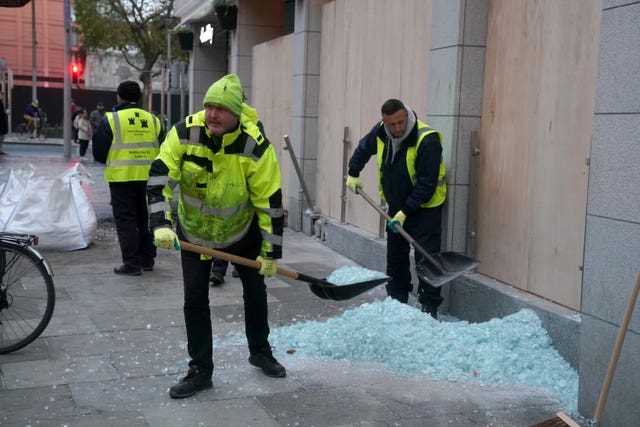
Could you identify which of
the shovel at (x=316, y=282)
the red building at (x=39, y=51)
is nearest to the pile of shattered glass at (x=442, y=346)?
the shovel at (x=316, y=282)

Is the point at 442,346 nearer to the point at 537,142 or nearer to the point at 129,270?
the point at 537,142

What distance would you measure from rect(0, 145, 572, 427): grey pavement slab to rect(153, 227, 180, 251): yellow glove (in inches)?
35.9

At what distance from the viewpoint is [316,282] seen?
5.61m

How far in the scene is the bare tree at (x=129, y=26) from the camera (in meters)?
33.6

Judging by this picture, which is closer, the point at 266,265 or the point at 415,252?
the point at 266,265

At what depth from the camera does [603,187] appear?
4.61 m

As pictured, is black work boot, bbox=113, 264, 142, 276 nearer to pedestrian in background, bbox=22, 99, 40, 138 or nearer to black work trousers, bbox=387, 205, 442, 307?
black work trousers, bbox=387, 205, 442, 307

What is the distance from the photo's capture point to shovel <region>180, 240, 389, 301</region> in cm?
492

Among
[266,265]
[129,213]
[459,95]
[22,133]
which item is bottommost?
[22,133]

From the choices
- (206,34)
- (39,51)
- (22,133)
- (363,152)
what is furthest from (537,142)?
(39,51)

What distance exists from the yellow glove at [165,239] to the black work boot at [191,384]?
81 cm

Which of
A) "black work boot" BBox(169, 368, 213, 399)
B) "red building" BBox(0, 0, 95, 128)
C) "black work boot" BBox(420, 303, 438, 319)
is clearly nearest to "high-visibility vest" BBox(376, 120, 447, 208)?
"black work boot" BBox(420, 303, 438, 319)

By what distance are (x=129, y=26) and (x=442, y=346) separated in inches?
1247

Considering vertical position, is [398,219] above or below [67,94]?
below
